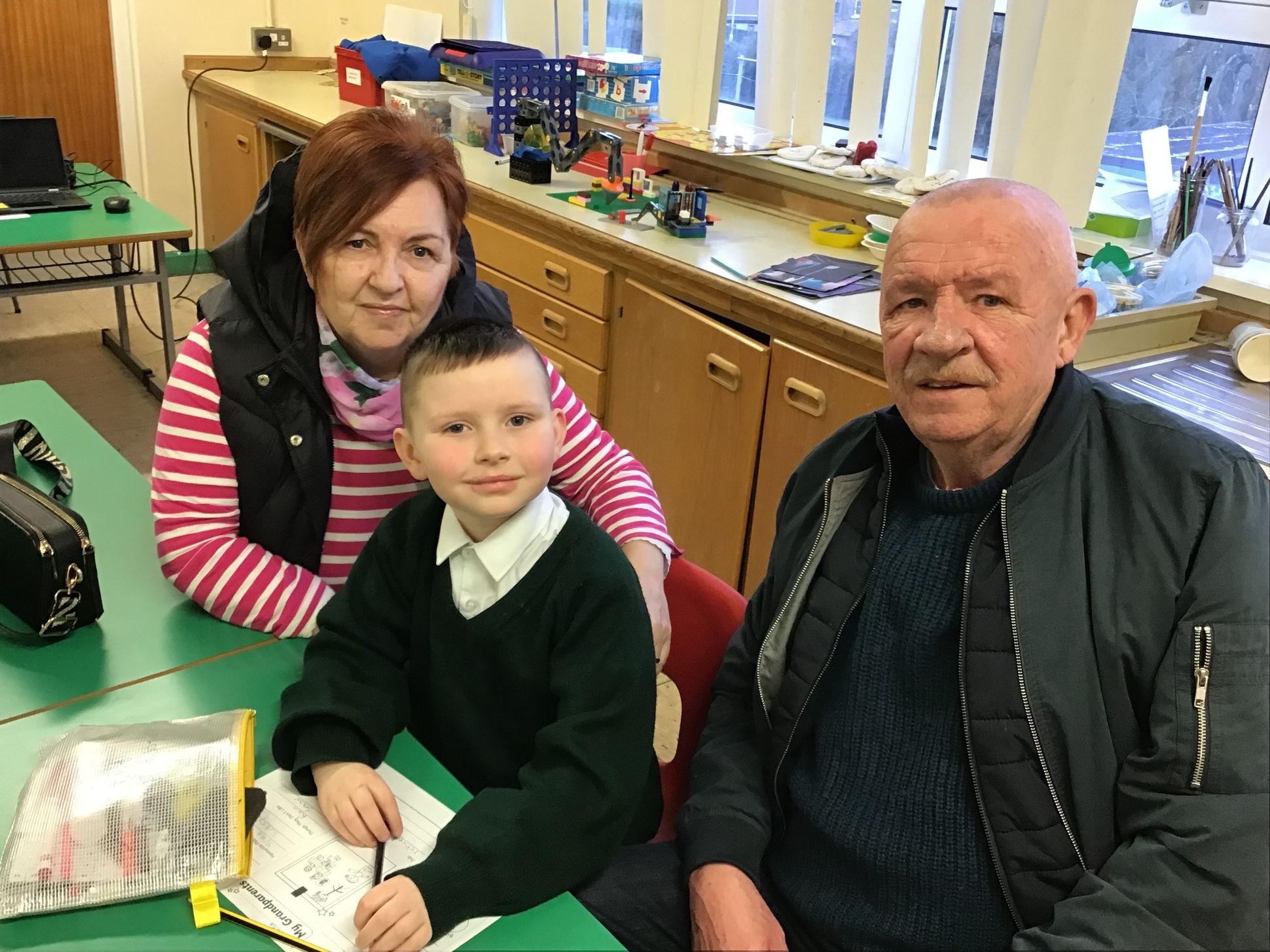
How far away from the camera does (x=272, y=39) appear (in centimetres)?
509

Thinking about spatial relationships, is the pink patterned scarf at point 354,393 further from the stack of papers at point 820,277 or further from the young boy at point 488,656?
the stack of papers at point 820,277

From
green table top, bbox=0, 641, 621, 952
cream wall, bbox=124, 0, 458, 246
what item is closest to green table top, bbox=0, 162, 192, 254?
cream wall, bbox=124, 0, 458, 246

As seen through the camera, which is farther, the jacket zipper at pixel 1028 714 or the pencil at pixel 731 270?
the pencil at pixel 731 270

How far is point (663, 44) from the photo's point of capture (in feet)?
11.1

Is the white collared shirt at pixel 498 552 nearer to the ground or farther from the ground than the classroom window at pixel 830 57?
nearer to the ground

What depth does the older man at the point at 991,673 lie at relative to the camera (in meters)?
1.01

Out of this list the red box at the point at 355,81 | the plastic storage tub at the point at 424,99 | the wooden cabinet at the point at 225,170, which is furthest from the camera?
the wooden cabinet at the point at 225,170

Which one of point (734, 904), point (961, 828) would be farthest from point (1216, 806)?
point (734, 904)

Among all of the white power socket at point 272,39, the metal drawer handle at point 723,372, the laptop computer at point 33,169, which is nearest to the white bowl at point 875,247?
the metal drawer handle at point 723,372

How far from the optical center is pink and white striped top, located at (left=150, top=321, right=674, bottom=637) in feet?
4.32

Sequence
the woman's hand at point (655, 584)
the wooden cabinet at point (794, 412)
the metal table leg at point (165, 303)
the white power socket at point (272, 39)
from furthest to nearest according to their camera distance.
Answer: the white power socket at point (272, 39)
the metal table leg at point (165, 303)
the wooden cabinet at point (794, 412)
the woman's hand at point (655, 584)

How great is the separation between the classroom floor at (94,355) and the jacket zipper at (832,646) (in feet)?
8.49

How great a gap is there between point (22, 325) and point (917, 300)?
171 inches

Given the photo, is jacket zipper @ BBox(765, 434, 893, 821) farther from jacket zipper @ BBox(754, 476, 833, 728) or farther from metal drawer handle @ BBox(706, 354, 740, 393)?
metal drawer handle @ BBox(706, 354, 740, 393)
